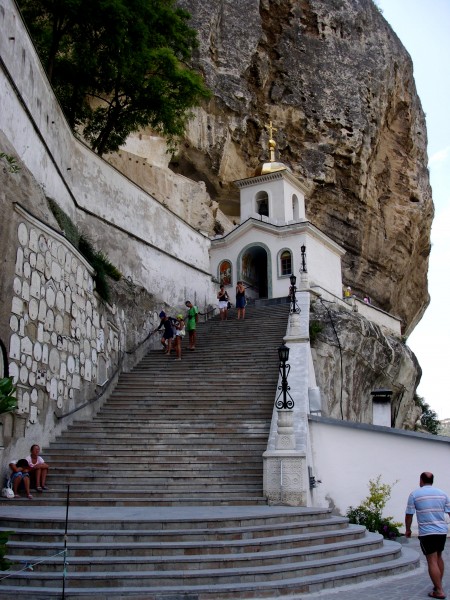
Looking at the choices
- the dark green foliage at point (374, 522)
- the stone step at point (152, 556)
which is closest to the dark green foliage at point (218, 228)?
the dark green foliage at point (374, 522)

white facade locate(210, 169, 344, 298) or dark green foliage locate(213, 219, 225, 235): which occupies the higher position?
dark green foliage locate(213, 219, 225, 235)

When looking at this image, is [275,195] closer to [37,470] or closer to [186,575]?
[37,470]

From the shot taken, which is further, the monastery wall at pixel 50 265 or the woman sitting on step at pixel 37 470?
the monastery wall at pixel 50 265

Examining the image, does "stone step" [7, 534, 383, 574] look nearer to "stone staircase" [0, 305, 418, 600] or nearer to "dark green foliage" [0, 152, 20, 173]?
"stone staircase" [0, 305, 418, 600]

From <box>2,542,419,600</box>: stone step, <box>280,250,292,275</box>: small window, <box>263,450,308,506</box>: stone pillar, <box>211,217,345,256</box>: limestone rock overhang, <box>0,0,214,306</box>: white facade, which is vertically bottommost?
<box>2,542,419,600</box>: stone step

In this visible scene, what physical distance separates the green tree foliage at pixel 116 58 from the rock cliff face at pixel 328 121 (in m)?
9.80

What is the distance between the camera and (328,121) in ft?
119

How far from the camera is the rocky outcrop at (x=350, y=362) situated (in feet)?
69.7

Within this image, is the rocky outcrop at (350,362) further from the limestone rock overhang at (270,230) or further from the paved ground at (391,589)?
the paved ground at (391,589)

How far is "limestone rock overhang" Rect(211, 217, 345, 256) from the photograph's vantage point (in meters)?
27.0

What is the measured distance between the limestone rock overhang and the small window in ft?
2.65

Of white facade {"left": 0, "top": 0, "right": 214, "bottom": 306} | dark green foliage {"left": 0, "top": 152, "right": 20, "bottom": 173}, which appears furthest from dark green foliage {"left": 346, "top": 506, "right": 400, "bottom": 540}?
white facade {"left": 0, "top": 0, "right": 214, "bottom": 306}

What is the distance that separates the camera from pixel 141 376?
15.3 m

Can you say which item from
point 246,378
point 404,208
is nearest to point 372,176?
point 404,208
